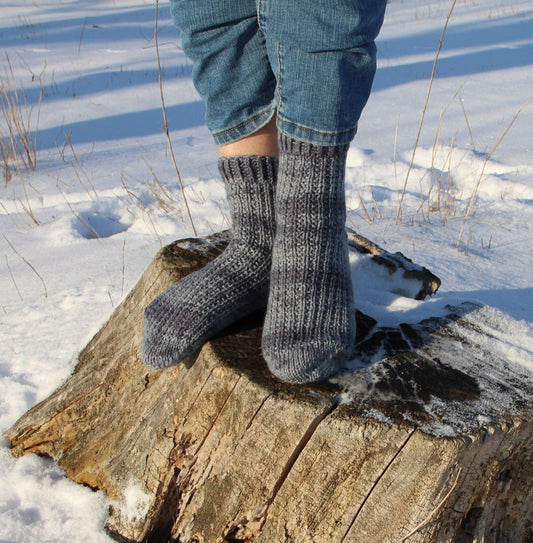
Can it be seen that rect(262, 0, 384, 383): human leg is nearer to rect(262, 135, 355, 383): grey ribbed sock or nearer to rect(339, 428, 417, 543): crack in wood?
rect(262, 135, 355, 383): grey ribbed sock

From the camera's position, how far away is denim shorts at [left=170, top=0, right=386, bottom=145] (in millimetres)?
887

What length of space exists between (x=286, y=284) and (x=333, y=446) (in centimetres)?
29

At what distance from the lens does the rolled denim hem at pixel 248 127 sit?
1070 millimetres

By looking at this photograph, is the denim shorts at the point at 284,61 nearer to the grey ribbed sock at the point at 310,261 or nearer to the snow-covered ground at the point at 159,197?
the grey ribbed sock at the point at 310,261

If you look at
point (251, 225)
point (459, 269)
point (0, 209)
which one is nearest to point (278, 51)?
point (251, 225)

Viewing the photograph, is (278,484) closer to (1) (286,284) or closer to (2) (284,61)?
(1) (286,284)

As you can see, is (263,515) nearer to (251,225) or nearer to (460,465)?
(460,465)

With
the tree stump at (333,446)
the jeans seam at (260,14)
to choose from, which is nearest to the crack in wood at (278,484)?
the tree stump at (333,446)

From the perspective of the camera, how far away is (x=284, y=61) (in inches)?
36.8

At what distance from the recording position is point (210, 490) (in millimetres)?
967

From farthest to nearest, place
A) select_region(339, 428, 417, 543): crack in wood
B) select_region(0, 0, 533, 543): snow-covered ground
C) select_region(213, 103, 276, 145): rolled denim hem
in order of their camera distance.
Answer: select_region(0, 0, 533, 543): snow-covered ground, select_region(213, 103, 276, 145): rolled denim hem, select_region(339, 428, 417, 543): crack in wood

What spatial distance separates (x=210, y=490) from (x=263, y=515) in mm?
100

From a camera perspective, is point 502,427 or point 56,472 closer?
point 502,427

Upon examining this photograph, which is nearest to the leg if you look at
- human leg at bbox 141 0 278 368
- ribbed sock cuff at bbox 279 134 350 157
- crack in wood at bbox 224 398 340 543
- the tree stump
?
human leg at bbox 141 0 278 368
